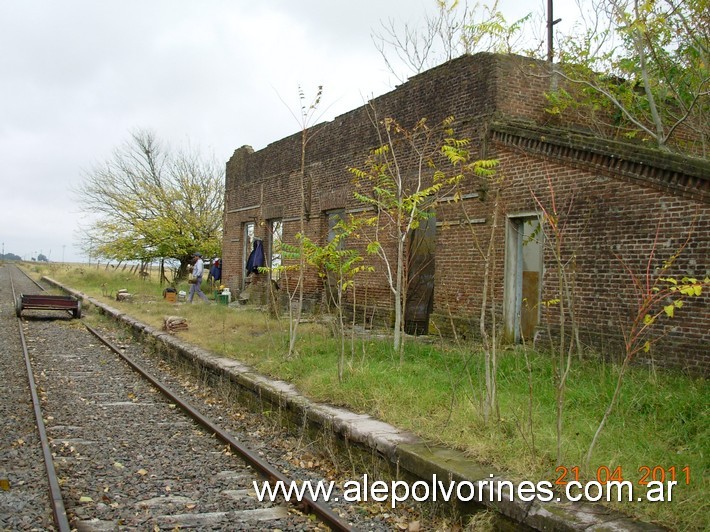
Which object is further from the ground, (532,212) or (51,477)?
(532,212)

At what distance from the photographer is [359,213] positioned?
47.3 ft

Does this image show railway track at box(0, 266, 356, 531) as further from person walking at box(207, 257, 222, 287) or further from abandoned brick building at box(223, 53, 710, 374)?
person walking at box(207, 257, 222, 287)

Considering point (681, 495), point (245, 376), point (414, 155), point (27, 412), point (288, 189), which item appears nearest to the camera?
point (681, 495)

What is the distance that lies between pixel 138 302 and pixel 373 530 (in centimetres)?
1782

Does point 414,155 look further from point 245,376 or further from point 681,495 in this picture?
point 681,495

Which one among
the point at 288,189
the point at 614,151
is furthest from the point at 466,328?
the point at 288,189

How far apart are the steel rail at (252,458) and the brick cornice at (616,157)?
5.98 meters

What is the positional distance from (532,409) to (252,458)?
267cm

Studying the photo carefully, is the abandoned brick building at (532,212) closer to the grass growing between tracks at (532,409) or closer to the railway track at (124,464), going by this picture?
the grass growing between tracks at (532,409)

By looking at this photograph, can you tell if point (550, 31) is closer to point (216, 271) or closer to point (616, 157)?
point (616, 157)

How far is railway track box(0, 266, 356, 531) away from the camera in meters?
4.43

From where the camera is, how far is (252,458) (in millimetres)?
5680

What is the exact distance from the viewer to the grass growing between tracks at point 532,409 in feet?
13.9

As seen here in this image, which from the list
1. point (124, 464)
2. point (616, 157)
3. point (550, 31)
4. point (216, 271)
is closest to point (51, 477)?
point (124, 464)
